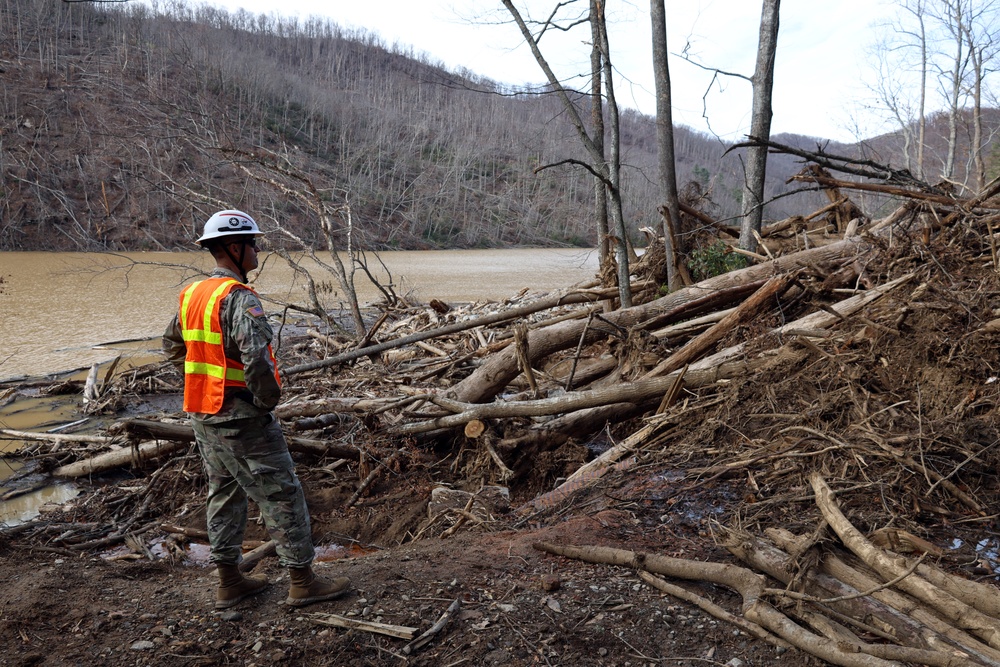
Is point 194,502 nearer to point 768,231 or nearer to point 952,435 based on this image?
point 952,435

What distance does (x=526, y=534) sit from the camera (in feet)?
14.4

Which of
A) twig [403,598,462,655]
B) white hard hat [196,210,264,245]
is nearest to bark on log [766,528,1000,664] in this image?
twig [403,598,462,655]

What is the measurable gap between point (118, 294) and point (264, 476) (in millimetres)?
20867

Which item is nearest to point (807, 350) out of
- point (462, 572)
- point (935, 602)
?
point (935, 602)

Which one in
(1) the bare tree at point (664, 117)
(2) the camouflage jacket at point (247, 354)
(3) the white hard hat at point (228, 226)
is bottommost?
(2) the camouflage jacket at point (247, 354)

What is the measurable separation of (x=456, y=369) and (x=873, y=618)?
6.20 metres

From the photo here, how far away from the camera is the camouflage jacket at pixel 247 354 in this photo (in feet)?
11.0

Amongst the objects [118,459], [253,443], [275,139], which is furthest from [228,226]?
[275,139]

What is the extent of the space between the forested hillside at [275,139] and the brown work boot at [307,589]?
917 inches

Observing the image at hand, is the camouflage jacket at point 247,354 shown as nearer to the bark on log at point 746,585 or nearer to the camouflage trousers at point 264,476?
the camouflage trousers at point 264,476

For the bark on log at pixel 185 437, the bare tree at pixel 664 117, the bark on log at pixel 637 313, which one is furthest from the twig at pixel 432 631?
the bare tree at pixel 664 117

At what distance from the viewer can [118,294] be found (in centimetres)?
2125

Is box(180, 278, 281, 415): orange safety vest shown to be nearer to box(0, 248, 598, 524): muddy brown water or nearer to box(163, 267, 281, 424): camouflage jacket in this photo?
box(163, 267, 281, 424): camouflage jacket

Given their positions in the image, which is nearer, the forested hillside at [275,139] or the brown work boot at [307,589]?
the brown work boot at [307,589]
